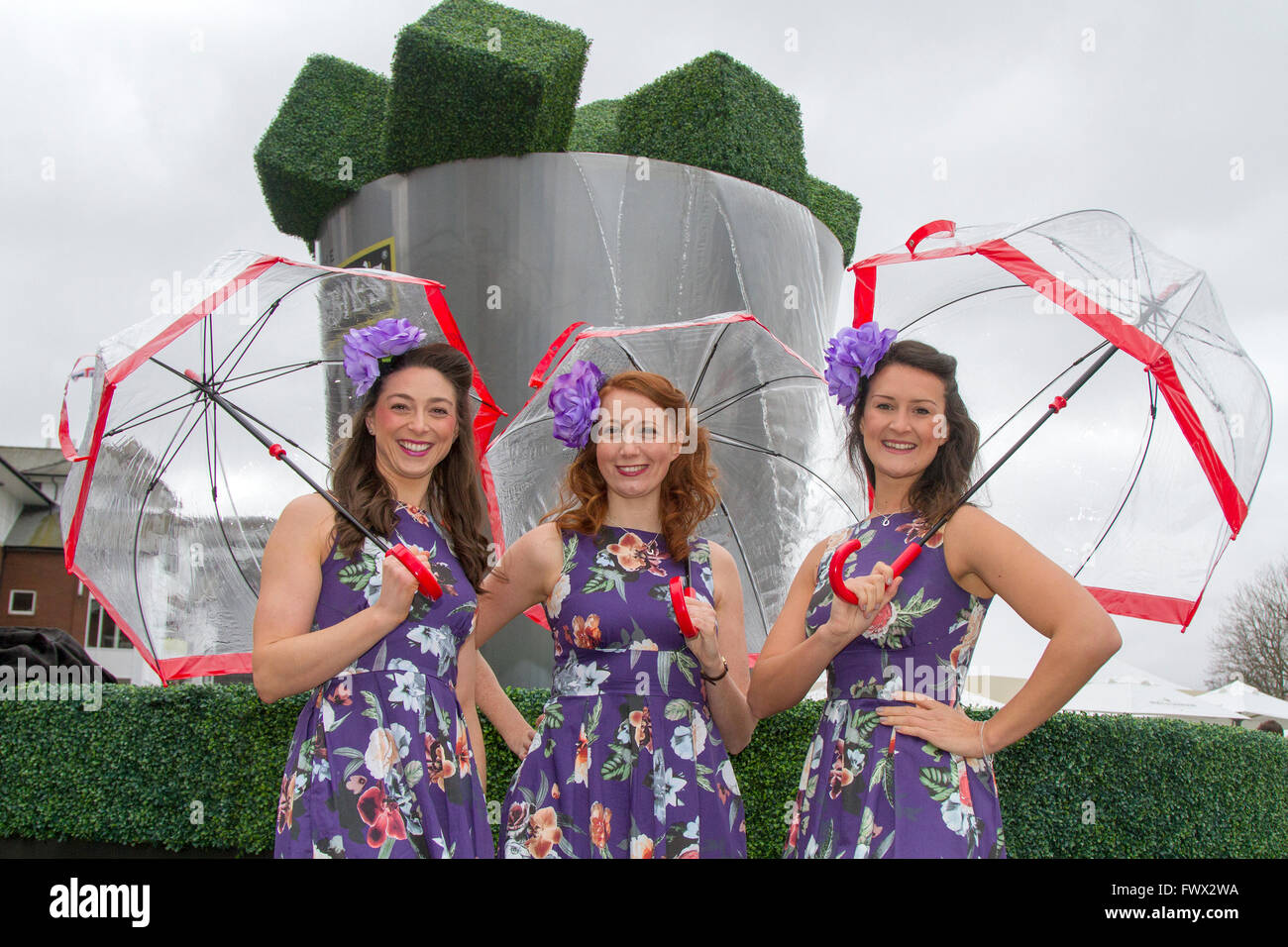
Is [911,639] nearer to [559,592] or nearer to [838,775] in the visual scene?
[838,775]

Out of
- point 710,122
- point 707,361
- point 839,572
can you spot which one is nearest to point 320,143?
point 710,122

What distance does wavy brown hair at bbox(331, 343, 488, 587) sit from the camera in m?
2.70

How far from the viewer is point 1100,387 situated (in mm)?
2939

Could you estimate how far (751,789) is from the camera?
4812 mm

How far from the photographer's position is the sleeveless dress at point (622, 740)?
256cm

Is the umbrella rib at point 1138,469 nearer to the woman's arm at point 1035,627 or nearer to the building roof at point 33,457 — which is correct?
the woman's arm at point 1035,627

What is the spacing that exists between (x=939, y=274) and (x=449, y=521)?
→ 1.59 metres

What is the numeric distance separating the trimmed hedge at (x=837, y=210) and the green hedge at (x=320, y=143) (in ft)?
14.1

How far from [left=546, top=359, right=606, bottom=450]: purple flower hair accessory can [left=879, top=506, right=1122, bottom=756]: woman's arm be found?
108 centimetres

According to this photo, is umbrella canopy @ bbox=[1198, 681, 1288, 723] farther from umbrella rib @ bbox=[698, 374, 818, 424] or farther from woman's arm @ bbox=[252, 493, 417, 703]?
woman's arm @ bbox=[252, 493, 417, 703]

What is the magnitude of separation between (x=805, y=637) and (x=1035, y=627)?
60 cm

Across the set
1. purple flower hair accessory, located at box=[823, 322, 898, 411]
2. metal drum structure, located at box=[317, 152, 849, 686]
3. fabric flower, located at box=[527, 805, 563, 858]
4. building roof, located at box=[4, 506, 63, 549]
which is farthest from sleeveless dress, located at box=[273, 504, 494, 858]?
building roof, located at box=[4, 506, 63, 549]
